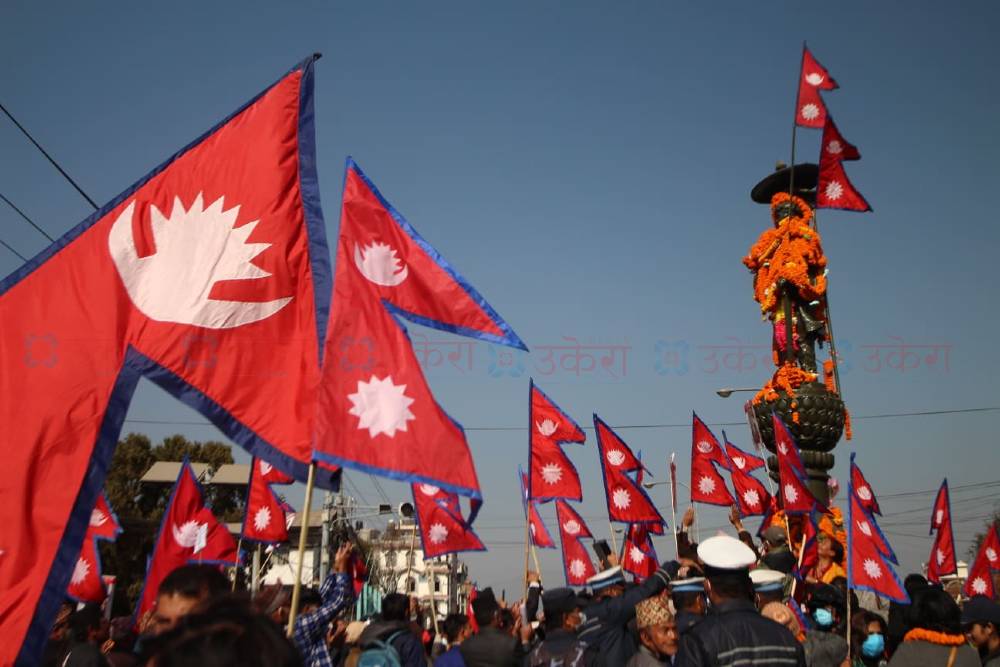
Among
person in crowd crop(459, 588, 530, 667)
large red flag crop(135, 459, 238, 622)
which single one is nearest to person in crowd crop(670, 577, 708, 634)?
person in crowd crop(459, 588, 530, 667)

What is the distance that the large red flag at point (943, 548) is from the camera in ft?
44.6

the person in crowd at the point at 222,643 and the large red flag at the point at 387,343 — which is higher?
the large red flag at the point at 387,343

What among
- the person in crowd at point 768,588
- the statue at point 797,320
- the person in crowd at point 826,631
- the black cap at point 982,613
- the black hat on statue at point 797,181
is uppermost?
the black hat on statue at point 797,181

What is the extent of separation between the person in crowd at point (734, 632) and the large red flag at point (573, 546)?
1032cm

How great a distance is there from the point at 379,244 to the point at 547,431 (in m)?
8.32

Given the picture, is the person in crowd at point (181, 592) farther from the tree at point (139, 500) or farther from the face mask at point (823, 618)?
the tree at point (139, 500)

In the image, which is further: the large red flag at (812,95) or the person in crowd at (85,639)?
the large red flag at (812,95)

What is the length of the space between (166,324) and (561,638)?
397 cm

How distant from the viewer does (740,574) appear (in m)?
4.89

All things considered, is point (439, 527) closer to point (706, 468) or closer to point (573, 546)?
point (573, 546)

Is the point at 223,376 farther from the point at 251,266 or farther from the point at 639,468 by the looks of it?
the point at 639,468

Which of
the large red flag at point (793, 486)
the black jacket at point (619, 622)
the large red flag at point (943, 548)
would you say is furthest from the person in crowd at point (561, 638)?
the large red flag at point (943, 548)

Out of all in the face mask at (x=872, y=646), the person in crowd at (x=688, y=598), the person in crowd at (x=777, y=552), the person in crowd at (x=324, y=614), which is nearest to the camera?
the person in crowd at (x=324, y=614)

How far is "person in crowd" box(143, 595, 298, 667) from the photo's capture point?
1.73 meters
